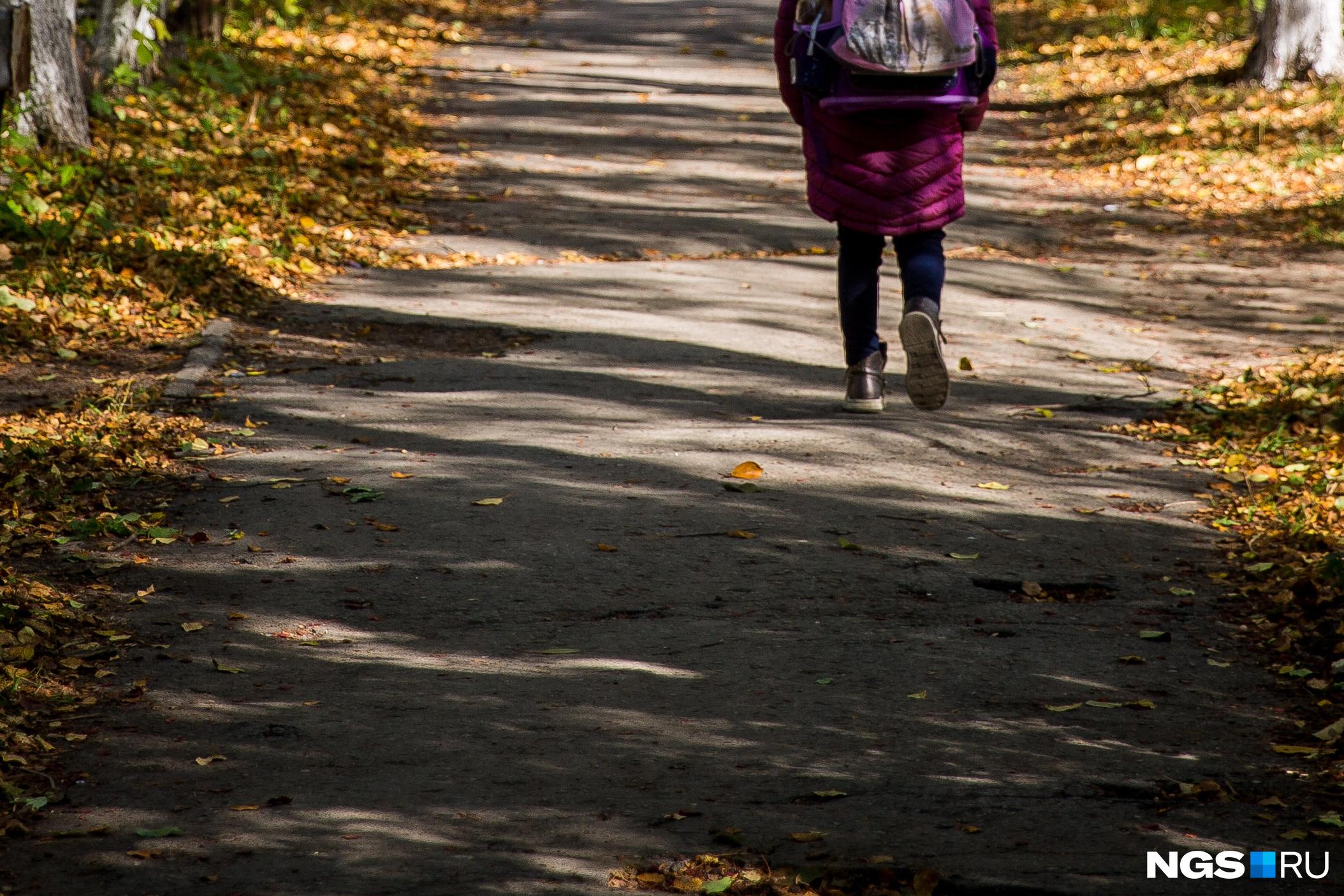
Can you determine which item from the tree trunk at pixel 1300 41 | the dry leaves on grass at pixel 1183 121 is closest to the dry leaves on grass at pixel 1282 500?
the dry leaves on grass at pixel 1183 121

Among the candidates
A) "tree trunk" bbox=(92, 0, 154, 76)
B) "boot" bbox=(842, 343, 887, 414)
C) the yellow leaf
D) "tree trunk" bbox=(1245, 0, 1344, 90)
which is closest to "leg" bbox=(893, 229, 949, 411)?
"boot" bbox=(842, 343, 887, 414)

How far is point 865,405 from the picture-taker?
641 centimetres

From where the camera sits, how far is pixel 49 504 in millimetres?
5051

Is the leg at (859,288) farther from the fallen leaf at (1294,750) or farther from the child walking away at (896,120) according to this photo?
the fallen leaf at (1294,750)

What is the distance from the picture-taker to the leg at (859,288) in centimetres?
584

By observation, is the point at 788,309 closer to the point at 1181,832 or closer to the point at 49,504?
the point at 49,504

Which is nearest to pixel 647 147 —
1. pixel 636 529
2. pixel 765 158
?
pixel 765 158

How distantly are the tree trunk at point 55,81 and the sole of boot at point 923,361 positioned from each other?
6.51 m

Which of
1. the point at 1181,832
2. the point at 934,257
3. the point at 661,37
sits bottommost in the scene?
the point at 1181,832

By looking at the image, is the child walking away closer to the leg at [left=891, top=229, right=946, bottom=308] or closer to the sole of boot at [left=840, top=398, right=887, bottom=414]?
the leg at [left=891, top=229, right=946, bottom=308]

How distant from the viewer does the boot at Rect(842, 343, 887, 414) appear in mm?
6293

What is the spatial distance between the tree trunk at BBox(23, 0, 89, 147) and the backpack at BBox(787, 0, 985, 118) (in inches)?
233

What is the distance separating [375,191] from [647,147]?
3.43m

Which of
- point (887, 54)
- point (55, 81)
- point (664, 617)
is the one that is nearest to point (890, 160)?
point (887, 54)
